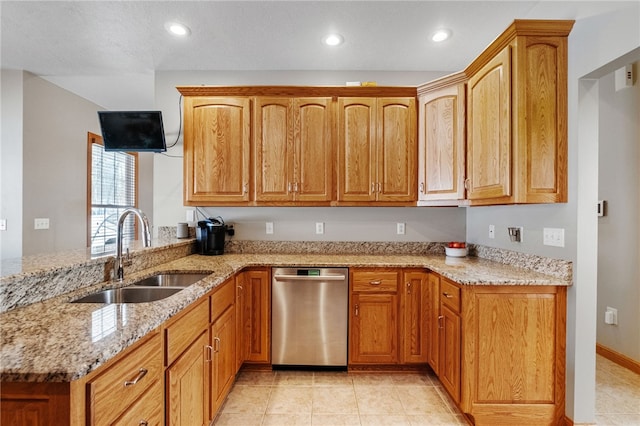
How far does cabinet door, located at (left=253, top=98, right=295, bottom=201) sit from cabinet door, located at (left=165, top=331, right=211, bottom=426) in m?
1.38

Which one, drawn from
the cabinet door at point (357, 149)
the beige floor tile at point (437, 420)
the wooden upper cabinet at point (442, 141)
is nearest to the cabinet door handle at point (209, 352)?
the beige floor tile at point (437, 420)

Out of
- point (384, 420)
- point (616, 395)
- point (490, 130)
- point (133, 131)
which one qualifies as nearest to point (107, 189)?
point (133, 131)

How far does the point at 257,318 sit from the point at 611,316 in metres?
2.96

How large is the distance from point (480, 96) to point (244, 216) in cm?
223

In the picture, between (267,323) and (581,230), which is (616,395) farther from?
(267,323)

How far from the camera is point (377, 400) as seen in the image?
6.85ft

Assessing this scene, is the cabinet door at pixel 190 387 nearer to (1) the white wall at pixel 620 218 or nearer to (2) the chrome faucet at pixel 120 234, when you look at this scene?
(2) the chrome faucet at pixel 120 234

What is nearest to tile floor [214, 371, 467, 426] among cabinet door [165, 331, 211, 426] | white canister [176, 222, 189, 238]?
cabinet door [165, 331, 211, 426]

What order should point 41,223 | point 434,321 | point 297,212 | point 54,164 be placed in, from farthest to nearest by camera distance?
point 54,164 < point 41,223 < point 297,212 < point 434,321

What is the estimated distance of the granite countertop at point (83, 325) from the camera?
0.74m

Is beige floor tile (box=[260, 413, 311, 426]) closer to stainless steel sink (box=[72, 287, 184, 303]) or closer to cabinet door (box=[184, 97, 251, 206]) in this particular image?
stainless steel sink (box=[72, 287, 184, 303])

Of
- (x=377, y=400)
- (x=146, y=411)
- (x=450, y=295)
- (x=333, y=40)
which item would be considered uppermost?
(x=333, y=40)

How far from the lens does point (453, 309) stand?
1.96m

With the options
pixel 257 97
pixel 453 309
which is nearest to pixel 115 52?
pixel 257 97
